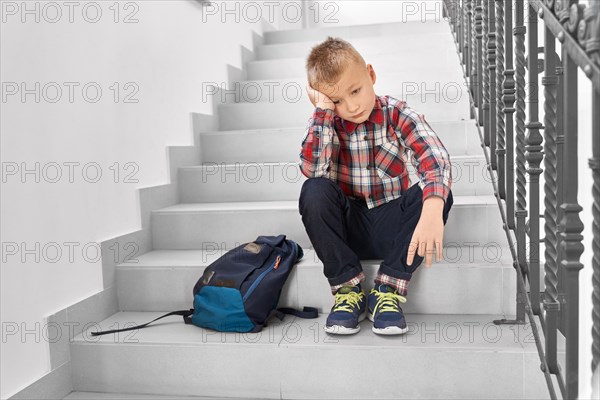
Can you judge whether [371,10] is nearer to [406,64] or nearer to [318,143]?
[406,64]

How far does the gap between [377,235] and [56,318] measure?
91 cm

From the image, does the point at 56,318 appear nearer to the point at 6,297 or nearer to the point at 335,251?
the point at 6,297

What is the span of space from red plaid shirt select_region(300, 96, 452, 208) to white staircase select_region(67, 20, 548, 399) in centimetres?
23

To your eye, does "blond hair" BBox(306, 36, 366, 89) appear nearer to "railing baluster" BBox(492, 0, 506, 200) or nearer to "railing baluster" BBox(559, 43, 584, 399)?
"railing baluster" BBox(492, 0, 506, 200)

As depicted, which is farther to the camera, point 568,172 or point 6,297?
point 6,297

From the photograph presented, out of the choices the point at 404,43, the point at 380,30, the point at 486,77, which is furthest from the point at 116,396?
the point at 380,30

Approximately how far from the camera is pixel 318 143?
5.52 feet

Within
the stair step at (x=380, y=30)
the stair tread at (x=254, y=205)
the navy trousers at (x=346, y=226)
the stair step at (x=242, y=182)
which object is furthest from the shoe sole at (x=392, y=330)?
the stair step at (x=380, y=30)

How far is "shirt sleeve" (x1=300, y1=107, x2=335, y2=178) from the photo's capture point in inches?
65.9

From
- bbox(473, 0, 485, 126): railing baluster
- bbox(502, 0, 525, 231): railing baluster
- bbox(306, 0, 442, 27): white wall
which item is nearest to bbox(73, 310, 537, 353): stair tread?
bbox(502, 0, 525, 231): railing baluster

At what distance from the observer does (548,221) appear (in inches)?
42.8

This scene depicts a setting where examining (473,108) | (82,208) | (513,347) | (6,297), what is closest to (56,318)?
(6,297)

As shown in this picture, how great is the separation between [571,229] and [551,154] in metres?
0.16

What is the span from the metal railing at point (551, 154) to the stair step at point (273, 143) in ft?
1.57
